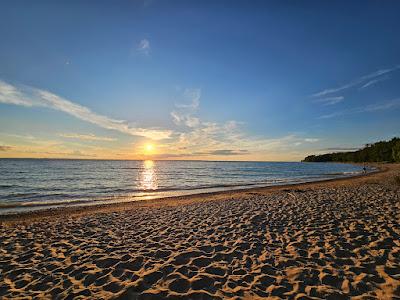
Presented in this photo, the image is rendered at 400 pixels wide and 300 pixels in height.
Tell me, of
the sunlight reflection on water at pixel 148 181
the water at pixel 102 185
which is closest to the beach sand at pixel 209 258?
the water at pixel 102 185

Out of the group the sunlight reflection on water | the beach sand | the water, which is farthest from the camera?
the sunlight reflection on water

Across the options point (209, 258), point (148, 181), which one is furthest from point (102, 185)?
point (209, 258)

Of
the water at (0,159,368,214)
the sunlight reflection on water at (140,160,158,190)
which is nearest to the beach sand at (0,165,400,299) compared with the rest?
the water at (0,159,368,214)

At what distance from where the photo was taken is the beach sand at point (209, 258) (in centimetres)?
459

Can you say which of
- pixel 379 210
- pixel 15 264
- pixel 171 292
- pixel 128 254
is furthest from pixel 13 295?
pixel 379 210

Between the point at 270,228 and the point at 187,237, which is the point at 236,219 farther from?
the point at 187,237

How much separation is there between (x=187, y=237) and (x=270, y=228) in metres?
2.98

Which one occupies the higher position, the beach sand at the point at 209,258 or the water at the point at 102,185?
the beach sand at the point at 209,258

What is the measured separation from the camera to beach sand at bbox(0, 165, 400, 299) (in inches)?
181

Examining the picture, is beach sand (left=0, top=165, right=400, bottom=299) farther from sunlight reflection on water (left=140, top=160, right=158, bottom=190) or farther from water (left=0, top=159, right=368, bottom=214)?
sunlight reflection on water (left=140, top=160, right=158, bottom=190)

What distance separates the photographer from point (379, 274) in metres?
4.95

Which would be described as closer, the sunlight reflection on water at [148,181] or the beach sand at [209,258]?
the beach sand at [209,258]

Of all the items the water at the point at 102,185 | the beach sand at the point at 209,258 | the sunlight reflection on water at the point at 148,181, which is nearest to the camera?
the beach sand at the point at 209,258

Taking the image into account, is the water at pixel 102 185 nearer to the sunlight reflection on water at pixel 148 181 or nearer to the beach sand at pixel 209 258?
the sunlight reflection on water at pixel 148 181
